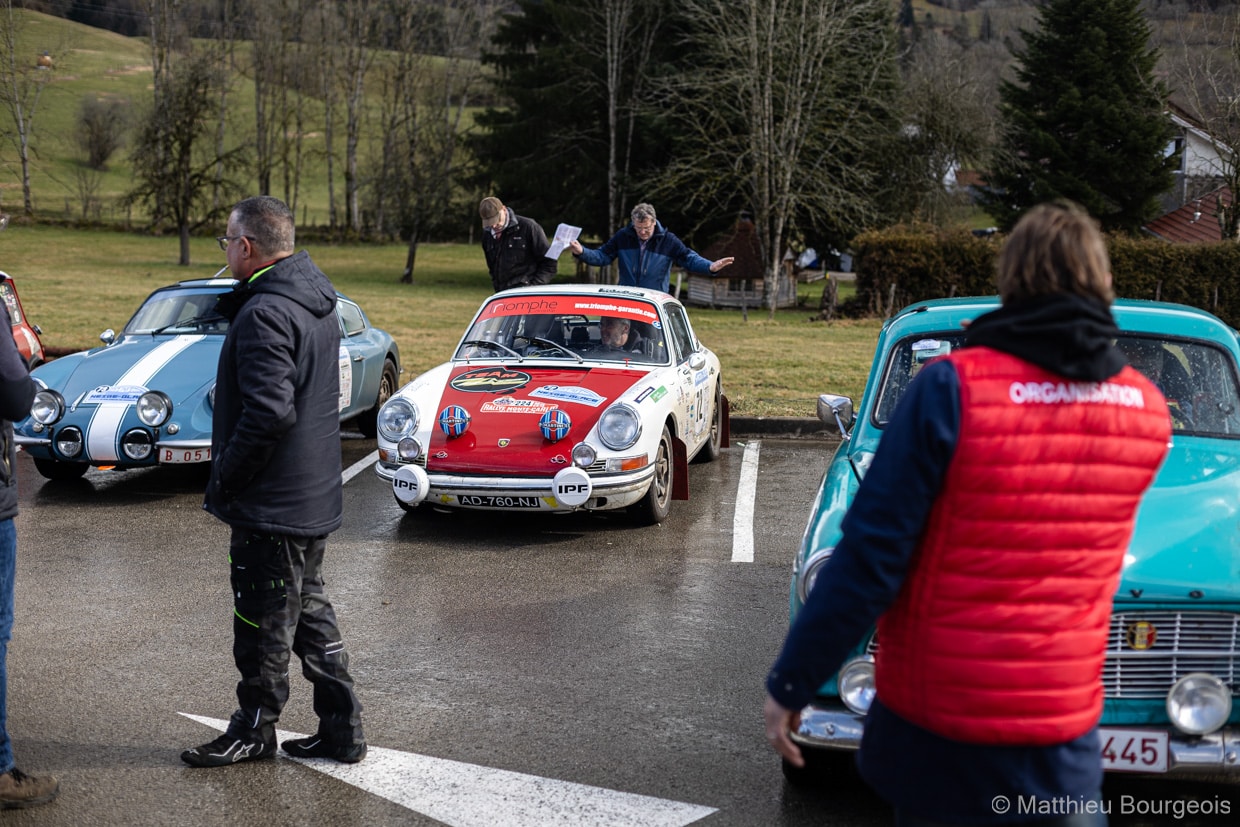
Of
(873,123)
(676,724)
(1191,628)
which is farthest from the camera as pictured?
(873,123)

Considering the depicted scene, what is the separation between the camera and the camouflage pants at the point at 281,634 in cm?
422

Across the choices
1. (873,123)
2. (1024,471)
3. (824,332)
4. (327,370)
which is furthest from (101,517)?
(873,123)

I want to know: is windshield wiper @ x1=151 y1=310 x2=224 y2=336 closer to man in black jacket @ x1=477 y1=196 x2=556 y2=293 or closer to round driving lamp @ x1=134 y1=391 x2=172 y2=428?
round driving lamp @ x1=134 y1=391 x2=172 y2=428

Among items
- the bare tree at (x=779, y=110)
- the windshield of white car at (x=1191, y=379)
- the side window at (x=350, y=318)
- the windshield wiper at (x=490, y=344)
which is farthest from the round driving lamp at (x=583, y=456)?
the bare tree at (x=779, y=110)

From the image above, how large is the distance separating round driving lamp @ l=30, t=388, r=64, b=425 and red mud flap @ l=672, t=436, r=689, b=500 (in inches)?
176

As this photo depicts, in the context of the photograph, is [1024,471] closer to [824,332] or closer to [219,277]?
[219,277]

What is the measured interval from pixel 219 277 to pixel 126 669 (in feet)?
19.7

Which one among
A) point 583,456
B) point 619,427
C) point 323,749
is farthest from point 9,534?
point 619,427

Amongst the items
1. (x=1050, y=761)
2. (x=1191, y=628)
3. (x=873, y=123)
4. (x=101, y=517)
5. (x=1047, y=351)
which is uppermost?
(x=873, y=123)

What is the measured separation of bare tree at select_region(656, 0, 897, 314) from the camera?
108 ft

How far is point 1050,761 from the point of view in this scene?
2.20m

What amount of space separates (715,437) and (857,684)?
262 inches

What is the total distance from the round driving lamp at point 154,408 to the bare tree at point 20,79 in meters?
35.9

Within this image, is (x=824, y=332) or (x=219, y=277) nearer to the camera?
(x=219, y=277)
